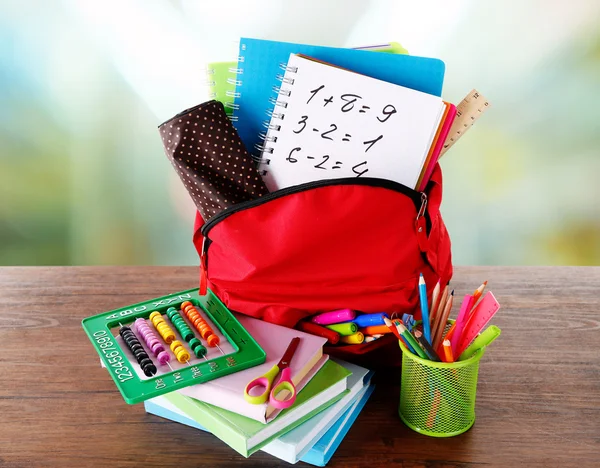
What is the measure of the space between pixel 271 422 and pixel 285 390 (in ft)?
0.13

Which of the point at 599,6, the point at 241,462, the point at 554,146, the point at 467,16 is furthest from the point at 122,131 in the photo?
the point at 241,462

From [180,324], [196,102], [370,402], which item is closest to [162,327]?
[180,324]

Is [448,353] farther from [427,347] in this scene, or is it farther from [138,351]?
[138,351]

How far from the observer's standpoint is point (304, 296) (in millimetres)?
758

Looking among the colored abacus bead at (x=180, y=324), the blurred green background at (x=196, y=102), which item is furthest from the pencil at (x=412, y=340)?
the blurred green background at (x=196, y=102)

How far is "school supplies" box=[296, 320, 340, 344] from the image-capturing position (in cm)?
75

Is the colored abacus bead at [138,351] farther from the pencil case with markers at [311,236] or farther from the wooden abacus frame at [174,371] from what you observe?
the pencil case with markers at [311,236]

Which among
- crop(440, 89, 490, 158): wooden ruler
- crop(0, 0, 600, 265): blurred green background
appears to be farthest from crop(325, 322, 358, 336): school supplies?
crop(0, 0, 600, 265): blurred green background

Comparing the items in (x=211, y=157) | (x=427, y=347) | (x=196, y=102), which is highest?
(x=211, y=157)

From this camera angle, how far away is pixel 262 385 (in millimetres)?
651

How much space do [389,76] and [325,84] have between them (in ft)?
0.23

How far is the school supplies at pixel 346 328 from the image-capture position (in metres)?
0.74

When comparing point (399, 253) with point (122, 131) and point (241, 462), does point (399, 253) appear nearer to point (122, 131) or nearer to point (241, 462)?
point (241, 462)

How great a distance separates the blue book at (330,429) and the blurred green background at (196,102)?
1190mm
